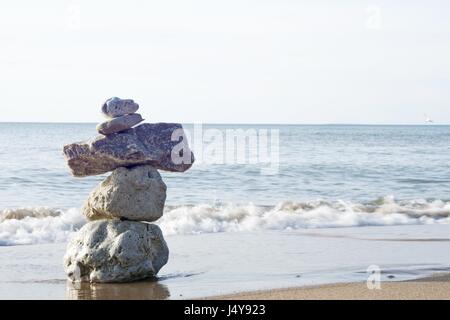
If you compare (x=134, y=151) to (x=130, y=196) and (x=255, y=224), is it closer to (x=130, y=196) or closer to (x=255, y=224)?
(x=130, y=196)

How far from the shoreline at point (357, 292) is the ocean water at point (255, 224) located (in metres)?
0.56

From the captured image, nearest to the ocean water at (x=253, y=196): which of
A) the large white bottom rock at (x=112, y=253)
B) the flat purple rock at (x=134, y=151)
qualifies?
the large white bottom rock at (x=112, y=253)

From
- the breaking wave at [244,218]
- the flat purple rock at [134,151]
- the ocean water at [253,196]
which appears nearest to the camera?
the flat purple rock at [134,151]

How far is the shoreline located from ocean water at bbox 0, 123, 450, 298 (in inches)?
22.1

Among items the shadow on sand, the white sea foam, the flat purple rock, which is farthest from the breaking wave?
the shadow on sand

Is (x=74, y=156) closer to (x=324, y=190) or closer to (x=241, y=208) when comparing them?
(x=241, y=208)

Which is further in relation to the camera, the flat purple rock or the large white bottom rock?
the flat purple rock

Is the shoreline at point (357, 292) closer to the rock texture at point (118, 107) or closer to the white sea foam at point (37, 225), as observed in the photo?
the rock texture at point (118, 107)

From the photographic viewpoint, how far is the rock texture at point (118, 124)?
12.3 m

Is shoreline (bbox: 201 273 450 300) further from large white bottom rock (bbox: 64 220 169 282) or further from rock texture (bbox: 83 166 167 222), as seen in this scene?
rock texture (bbox: 83 166 167 222)

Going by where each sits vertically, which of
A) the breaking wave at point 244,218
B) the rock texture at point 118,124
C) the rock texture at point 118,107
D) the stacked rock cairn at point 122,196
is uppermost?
the rock texture at point 118,107

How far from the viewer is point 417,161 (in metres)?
43.2

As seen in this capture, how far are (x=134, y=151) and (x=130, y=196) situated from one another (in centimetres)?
68

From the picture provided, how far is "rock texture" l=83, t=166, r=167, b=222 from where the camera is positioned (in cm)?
1230
